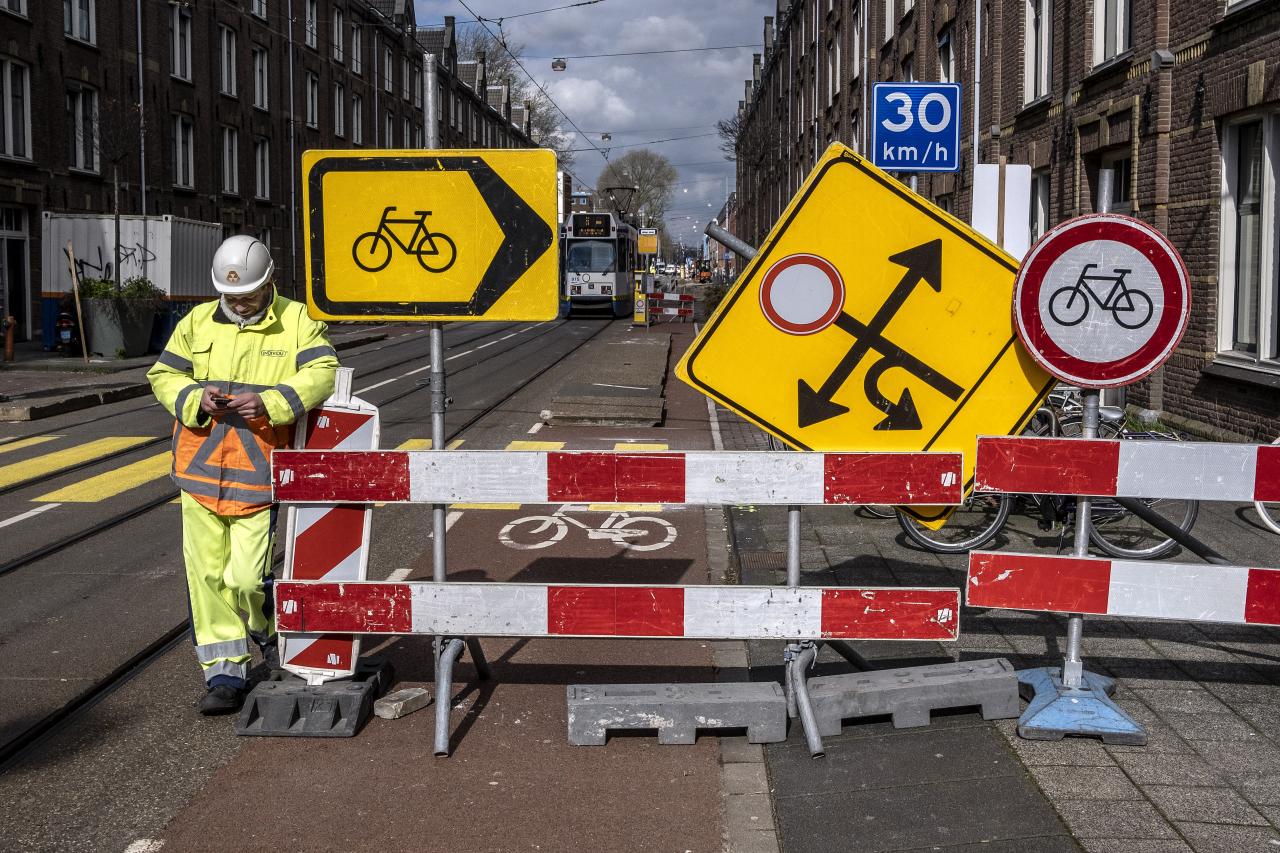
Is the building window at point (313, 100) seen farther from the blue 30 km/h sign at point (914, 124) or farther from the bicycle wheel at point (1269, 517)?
the bicycle wheel at point (1269, 517)

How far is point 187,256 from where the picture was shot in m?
27.2

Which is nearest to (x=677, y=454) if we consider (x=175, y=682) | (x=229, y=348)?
(x=229, y=348)

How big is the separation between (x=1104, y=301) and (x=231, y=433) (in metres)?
3.25

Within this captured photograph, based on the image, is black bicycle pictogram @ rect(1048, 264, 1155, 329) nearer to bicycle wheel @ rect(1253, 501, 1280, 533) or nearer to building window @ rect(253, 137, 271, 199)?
bicycle wheel @ rect(1253, 501, 1280, 533)

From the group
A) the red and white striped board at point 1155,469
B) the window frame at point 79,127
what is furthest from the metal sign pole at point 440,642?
the window frame at point 79,127

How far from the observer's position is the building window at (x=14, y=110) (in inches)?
1037

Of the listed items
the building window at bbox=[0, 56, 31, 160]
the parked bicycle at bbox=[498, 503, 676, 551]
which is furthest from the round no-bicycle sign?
the building window at bbox=[0, 56, 31, 160]

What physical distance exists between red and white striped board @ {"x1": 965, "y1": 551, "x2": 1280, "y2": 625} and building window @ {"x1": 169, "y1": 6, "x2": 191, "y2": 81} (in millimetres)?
33805

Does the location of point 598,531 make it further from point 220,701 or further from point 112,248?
point 112,248

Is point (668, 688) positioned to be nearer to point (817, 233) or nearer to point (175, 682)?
point (817, 233)

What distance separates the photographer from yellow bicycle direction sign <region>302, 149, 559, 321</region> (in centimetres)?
485

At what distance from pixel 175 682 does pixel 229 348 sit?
151cm

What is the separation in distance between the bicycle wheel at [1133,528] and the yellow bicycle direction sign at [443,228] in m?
4.30

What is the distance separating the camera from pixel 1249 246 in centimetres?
1175
